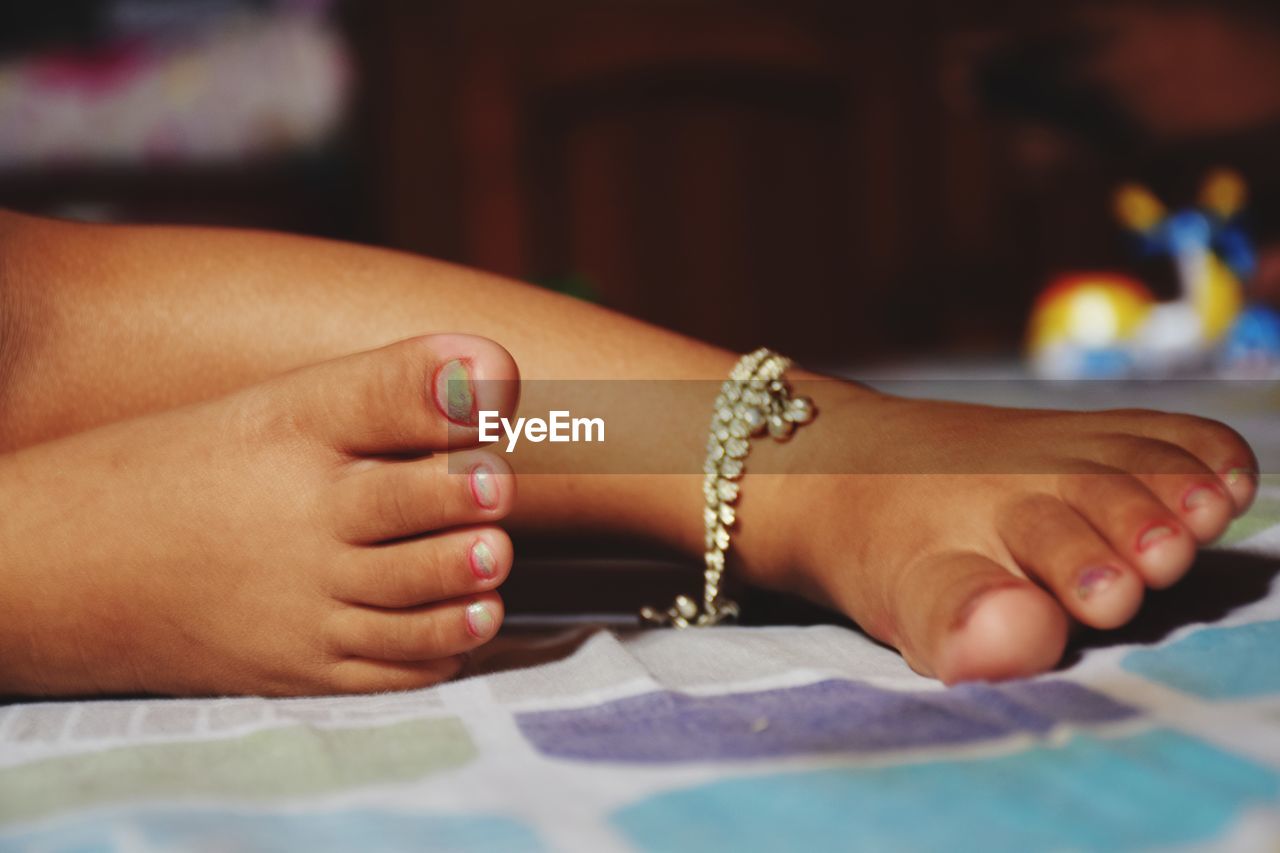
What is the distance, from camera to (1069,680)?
359 millimetres

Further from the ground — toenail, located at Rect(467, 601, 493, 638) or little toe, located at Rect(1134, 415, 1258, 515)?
little toe, located at Rect(1134, 415, 1258, 515)

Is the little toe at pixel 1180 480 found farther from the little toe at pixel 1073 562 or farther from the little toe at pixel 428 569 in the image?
the little toe at pixel 428 569

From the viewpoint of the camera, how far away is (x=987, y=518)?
17.3 inches

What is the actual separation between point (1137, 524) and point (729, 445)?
18 cm

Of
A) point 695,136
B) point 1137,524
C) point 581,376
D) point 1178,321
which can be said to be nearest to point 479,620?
point 581,376

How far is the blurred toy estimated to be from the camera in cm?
138

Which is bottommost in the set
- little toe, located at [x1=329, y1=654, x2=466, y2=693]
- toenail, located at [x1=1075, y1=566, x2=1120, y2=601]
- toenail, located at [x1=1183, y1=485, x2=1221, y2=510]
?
little toe, located at [x1=329, y1=654, x2=466, y2=693]

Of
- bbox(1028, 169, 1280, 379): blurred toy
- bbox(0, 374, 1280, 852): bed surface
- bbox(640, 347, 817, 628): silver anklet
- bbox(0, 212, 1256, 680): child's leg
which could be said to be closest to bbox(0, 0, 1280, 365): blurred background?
bbox(1028, 169, 1280, 379): blurred toy

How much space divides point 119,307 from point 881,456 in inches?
14.1

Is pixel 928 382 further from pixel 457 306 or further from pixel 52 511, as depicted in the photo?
pixel 52 511

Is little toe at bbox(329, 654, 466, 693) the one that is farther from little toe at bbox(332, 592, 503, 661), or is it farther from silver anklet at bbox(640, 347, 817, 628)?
silver anklet at bbox(640, 347, 817, 628)

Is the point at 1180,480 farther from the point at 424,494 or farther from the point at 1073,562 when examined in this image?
the point at 424,494

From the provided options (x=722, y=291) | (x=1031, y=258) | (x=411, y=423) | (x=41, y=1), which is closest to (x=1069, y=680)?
(x=411, y=423)

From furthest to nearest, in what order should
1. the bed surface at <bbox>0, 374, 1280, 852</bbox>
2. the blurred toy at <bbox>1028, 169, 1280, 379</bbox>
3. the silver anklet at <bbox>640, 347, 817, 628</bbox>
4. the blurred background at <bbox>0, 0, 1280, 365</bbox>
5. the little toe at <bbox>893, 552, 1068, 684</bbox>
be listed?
the blurred background at <bbox>0, 0, 1280, 365</bbox>, the blurred toy at <bbox>1028, 169, 1280, 379</bbox>, the silver anklet at <bbox>640, 347, 817, 628</bbox>, the little toe at <bbox>893, 552, 1068, 684</bbox>, the bed surface at <bbox>0, 374, 1280, 852</bbox>
